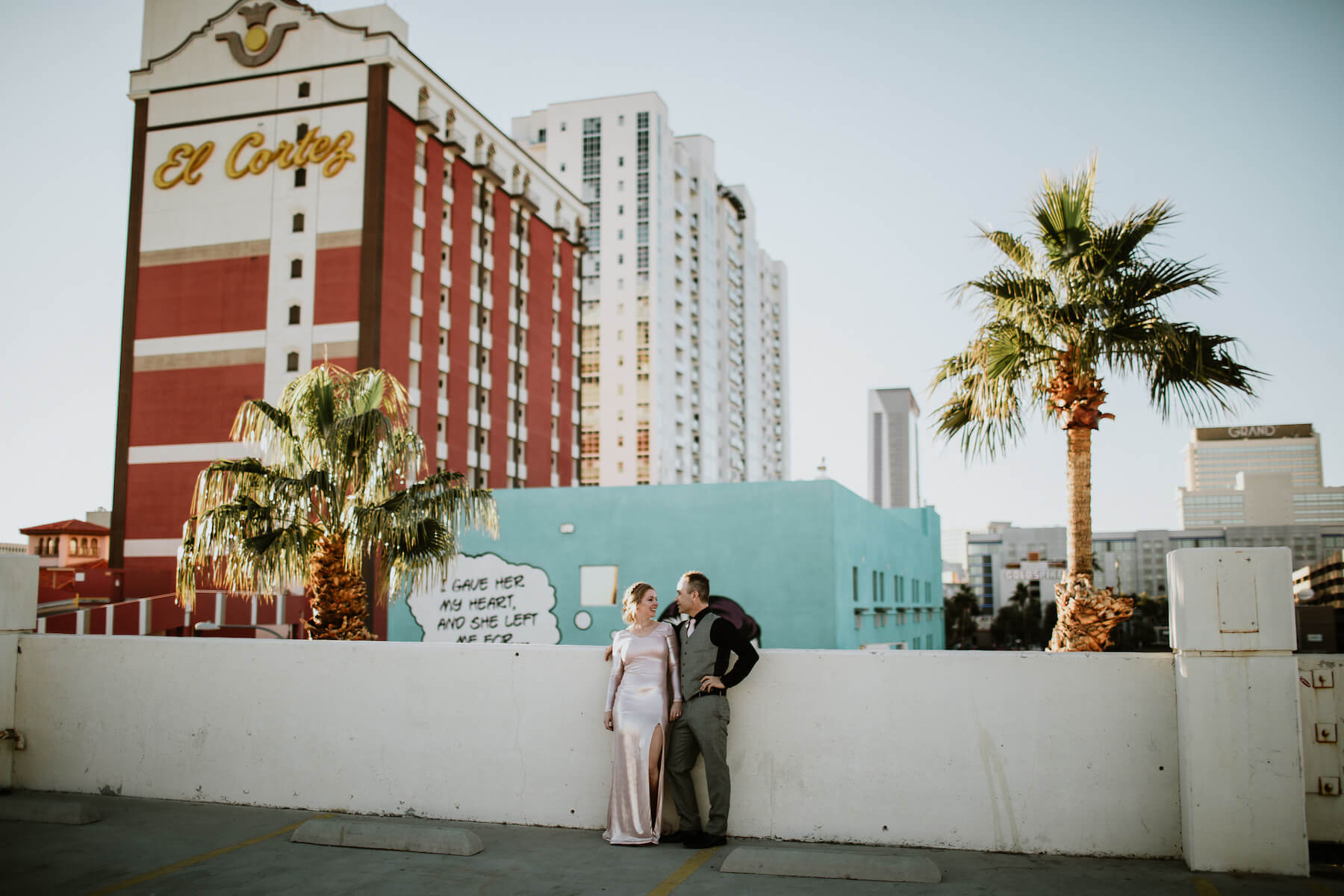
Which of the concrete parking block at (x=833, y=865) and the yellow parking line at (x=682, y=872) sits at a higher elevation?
the concrete parking block at (x=833, y=865)

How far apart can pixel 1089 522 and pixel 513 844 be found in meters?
8.10

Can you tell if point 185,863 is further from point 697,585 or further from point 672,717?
point 697,585

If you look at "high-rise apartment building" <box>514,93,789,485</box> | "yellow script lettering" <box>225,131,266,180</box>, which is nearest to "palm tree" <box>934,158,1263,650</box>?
"yellow script lettering" <box>225,131,266,180</box>

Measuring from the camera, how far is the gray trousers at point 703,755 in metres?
6.96

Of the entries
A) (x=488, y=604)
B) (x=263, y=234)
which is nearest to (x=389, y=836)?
(x=488, y=604)

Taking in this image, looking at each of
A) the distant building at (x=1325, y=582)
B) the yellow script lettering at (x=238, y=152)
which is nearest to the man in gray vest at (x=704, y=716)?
the yellow script lettering at (x=238, y=152)

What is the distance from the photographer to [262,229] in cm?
4397

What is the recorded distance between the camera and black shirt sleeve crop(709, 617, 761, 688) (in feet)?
22.9

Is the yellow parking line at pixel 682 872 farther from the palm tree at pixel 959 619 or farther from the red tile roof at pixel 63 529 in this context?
the palm tree at pixel 959 619

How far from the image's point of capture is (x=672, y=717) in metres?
7.06

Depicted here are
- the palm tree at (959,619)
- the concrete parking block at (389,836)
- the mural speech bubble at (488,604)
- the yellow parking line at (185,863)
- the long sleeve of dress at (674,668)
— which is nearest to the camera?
the yellow parking line at (185,863)

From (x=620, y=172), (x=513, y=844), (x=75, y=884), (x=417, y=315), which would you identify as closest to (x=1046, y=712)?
(x=513, y=844)

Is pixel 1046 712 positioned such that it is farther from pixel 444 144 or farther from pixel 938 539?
pixel 444 144

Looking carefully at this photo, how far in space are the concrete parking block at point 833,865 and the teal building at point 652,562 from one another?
621 inches
